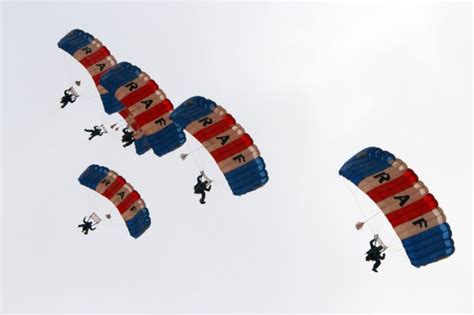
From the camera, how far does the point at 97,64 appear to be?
42.2m

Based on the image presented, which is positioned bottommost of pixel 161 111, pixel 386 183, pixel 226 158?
pixel 386 183

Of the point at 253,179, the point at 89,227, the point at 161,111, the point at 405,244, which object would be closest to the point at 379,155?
the point at 405,244

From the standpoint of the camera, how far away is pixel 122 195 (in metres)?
41.4

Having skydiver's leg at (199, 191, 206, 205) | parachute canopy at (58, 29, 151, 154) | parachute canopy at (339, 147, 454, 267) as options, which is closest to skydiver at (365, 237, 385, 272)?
parachute canopy at (339, 147, 454, 267)

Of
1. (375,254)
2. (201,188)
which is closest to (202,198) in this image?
(201,188)

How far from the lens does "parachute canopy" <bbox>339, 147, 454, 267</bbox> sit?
102 feet

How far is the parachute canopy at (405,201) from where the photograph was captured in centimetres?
3119

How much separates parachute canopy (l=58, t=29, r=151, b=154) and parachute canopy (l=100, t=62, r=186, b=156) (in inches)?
150

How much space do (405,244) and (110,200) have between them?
15428 mm

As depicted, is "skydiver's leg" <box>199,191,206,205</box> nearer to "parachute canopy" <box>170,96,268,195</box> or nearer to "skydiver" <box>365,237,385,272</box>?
"parachute canopy" <box>170,96,268,195</box>

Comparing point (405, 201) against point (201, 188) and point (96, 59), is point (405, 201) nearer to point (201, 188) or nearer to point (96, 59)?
point (201, 188)

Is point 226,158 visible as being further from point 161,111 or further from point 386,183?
point 386,183

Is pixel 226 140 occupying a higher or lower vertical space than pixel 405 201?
higher

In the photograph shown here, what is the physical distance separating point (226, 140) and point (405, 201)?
7.85 meters
